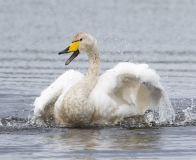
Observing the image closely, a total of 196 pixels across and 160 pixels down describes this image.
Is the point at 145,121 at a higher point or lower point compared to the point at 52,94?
lower

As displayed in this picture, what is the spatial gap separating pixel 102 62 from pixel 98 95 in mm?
5830

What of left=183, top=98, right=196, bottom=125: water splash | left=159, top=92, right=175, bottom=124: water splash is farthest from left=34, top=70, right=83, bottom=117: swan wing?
left=183, top=98, right=196, bottom=125: water splash

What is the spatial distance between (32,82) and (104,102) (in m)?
4.25

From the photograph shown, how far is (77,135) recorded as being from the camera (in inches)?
433

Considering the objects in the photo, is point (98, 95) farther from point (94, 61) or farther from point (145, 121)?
point (145, 121)

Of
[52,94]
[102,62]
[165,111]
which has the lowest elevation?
[165,111]

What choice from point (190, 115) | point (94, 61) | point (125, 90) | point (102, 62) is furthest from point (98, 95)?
point (102, 62)

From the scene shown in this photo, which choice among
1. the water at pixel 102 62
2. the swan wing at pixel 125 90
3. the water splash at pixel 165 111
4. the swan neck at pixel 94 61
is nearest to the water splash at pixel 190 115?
the water at pixel 102 62

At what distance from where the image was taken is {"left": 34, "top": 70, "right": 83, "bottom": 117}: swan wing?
1192 centimetres

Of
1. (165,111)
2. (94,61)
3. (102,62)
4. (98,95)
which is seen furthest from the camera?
(102,62)

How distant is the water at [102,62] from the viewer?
9945 millimetres

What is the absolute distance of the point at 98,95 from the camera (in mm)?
11688

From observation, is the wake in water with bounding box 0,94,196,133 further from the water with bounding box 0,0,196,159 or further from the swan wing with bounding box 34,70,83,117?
the swan wing with bounding box 34,70,83,117

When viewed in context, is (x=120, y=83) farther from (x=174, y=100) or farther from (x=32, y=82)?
(x=32, y=82)
